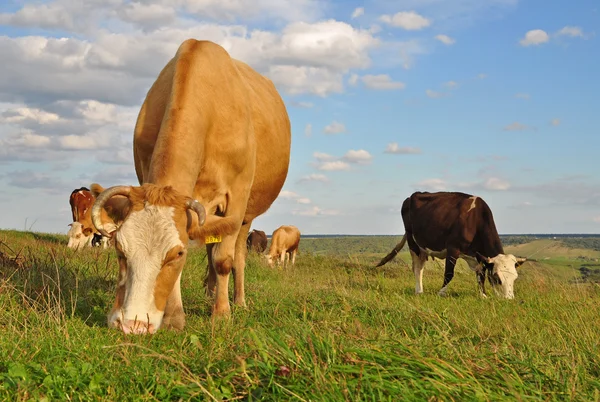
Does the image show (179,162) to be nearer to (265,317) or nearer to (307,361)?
(265,317)

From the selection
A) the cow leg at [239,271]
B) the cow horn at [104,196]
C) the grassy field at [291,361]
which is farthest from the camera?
the cow leg at [239,271]

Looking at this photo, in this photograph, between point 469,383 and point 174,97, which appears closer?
point 469,383

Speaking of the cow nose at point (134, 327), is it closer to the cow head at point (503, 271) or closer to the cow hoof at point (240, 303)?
the cow hoof at point (240, 303)

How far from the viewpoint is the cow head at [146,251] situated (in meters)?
5.43

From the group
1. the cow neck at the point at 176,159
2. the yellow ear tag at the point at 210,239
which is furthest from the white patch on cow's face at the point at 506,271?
the cow neck at the point at 176,159

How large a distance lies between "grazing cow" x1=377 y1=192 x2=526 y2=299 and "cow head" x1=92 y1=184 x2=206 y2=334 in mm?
8391

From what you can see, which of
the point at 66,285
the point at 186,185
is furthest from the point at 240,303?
the point at 186,185

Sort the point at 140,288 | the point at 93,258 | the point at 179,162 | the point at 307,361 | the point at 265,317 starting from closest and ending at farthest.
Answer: the point at 307,361 → the point at 140,288 → the point at 179,162 → the point at 265,317 → the point at 93,258

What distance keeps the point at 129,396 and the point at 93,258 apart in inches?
311

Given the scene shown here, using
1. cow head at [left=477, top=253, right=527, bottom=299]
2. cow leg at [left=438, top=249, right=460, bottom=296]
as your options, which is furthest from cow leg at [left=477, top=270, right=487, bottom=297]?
cow leg at [left=438, top=249, right=460, bottom=296]

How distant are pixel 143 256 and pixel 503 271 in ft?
30.7

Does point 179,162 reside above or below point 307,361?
above

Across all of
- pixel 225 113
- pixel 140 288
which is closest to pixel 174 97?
pixel 225 113

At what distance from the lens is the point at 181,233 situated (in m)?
5.70
